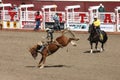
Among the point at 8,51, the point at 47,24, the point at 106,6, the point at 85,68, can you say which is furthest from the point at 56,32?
the point at 85,68

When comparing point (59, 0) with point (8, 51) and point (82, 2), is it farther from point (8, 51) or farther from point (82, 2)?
point (8, 51)

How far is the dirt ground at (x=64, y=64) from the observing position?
17.7 meters

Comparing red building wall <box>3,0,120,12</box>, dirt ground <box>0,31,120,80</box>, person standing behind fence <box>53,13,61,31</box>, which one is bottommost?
dirt ground <box>0,31,120,80</box>

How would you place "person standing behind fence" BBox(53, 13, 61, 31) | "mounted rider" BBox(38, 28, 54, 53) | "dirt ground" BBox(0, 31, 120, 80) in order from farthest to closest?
"person standing behind fence" BBox(53, 13, 61, 31), "mounted rider" BBox(38, 28, 54, 53), "dirt ground" BBox(0, 31, 120, 80)

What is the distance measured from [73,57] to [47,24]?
16435 mm

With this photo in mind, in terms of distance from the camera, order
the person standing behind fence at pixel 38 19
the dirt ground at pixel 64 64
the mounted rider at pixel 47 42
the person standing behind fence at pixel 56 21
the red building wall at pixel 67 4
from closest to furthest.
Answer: the dirt ground at pixel 64 64, the mounted rider at pixel 47 42, the person standing behind fence at pixel 56 21, the person standing behind fence at pixel 38 19, the red building wall at pixel 67 4

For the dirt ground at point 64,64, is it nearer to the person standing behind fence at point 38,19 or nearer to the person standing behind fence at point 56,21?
the person standing behind fence at point 56,21

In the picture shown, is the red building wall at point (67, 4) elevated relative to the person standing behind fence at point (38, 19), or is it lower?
elevated

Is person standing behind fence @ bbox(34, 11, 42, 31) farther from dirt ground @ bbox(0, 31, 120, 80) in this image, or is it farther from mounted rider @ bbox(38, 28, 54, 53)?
mounted rider @ bbox(38, 28, 54, 53)

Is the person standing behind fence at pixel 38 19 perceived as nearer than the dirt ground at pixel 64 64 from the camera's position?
No

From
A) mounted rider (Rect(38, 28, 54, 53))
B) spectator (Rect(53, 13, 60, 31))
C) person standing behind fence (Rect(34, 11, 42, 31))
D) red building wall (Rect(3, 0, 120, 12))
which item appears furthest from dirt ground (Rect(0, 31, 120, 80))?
red building wall (Rect(3, 0, 120, 12))

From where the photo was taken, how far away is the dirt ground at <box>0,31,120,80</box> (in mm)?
17703

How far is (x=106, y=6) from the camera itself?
45.3m

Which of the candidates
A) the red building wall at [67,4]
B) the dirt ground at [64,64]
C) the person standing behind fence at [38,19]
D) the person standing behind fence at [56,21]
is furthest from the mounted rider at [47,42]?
the red building wall at [67,4]
